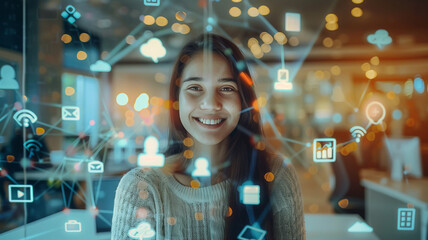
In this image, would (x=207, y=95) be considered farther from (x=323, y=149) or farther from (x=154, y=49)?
(x=323, y=149)

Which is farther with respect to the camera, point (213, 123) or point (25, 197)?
point (25, 197)

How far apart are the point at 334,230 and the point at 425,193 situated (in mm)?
435

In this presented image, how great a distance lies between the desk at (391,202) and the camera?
1.27m

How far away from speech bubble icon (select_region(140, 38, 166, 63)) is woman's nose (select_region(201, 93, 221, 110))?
26cm

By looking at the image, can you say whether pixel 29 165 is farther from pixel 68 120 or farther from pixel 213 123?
pixel 213 123

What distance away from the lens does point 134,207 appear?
1.17 metres

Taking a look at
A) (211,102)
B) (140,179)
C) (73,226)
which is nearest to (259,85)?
(211,102)

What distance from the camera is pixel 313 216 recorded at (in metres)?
1.29

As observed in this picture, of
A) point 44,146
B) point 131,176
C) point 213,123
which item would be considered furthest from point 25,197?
point 213,123

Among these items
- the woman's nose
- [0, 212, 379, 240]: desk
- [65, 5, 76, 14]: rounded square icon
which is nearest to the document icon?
the woman's nose

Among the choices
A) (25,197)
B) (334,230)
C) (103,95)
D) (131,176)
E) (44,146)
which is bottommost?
(334,230)

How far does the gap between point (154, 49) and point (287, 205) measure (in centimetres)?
86

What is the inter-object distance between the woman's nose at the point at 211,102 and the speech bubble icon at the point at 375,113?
65cm

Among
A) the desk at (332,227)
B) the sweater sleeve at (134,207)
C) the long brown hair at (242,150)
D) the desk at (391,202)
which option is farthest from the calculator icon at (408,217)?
the sweater sleeve at (134,207)
